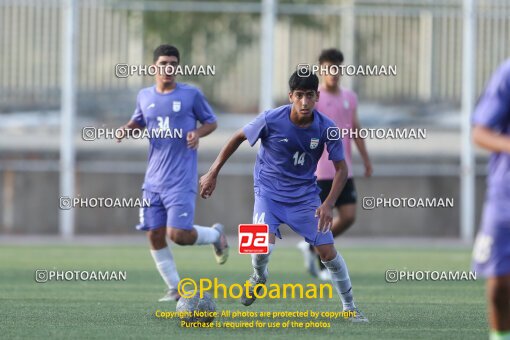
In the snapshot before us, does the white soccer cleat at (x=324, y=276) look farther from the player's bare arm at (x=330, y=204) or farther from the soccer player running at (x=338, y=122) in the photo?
the player's bare arm at (x=330, y=204)

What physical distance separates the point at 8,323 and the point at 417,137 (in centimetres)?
1283

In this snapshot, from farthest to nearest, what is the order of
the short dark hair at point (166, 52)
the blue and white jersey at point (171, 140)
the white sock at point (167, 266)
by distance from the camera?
the white sock at point (167, 266), the blue and white jersey at point (171, 140), the short dark hair at point (166, 52)

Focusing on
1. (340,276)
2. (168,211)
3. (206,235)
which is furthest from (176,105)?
(340,276)

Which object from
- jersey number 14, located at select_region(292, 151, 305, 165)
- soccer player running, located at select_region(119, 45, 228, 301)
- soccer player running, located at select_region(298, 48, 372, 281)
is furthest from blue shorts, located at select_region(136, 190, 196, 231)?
soccer player running, located at select_region(298, 48, 372, 281)

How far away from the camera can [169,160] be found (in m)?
10.7

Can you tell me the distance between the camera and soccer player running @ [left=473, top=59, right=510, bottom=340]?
6219 millimetres

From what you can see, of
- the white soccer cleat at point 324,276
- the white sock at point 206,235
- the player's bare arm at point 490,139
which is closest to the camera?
the player's bare arm at point 490,139

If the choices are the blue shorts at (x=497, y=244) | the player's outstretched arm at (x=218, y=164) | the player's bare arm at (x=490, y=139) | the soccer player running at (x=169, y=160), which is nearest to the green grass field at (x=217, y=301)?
the soccer player running at (x=169, y=160)

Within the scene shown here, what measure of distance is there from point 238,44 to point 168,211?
35.2 feet

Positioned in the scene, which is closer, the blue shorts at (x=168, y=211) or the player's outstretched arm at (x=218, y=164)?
the player's outstretched arm at (x=218, y=164)

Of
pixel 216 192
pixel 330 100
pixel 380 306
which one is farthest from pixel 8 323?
pixel 216 192

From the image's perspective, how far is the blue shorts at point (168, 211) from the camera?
10.6m

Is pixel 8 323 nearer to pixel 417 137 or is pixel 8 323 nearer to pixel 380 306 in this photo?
pixel 380 306

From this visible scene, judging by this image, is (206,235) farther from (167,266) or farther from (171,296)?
(171,296)
